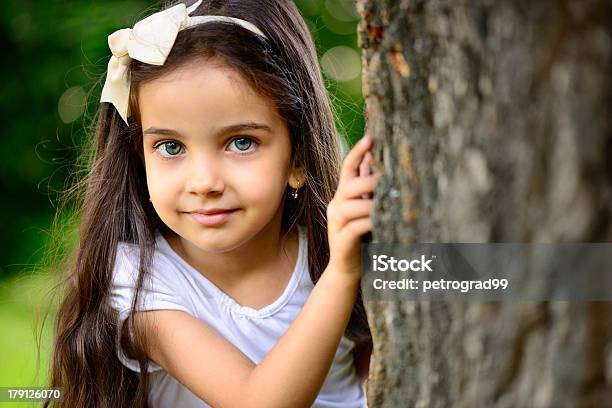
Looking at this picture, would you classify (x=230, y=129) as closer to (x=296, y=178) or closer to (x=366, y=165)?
(x=296, y=178)

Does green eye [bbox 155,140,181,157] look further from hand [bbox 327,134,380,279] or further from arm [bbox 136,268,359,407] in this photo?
hand [bbox 327,134,380,279]

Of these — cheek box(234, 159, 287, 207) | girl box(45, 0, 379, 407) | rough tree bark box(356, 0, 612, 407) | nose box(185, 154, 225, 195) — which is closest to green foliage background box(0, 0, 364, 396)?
girl box(45, 0, 379, 407)

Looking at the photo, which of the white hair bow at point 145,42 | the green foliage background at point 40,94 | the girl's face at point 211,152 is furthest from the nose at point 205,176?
the green foliage background at point 40,94

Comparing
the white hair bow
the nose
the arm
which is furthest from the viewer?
the white hair bow

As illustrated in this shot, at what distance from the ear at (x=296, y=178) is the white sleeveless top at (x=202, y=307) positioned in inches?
8.7

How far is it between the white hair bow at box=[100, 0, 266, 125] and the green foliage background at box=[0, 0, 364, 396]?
215 cm

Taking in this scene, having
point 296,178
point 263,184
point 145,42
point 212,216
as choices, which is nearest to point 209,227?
point 212,216

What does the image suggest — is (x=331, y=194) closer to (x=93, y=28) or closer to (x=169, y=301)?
(x=169, y=301)

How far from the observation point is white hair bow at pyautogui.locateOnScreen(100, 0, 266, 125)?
177 centimetres

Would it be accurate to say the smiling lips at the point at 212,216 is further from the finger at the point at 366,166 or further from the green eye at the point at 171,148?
the finger at the point at 366,166

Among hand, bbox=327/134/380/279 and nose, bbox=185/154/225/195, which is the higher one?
nose, bbox=185/154/225/195

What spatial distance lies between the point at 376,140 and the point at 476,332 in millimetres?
332

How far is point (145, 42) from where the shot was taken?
1.80 metres

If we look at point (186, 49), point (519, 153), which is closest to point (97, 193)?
point (186, 49)
